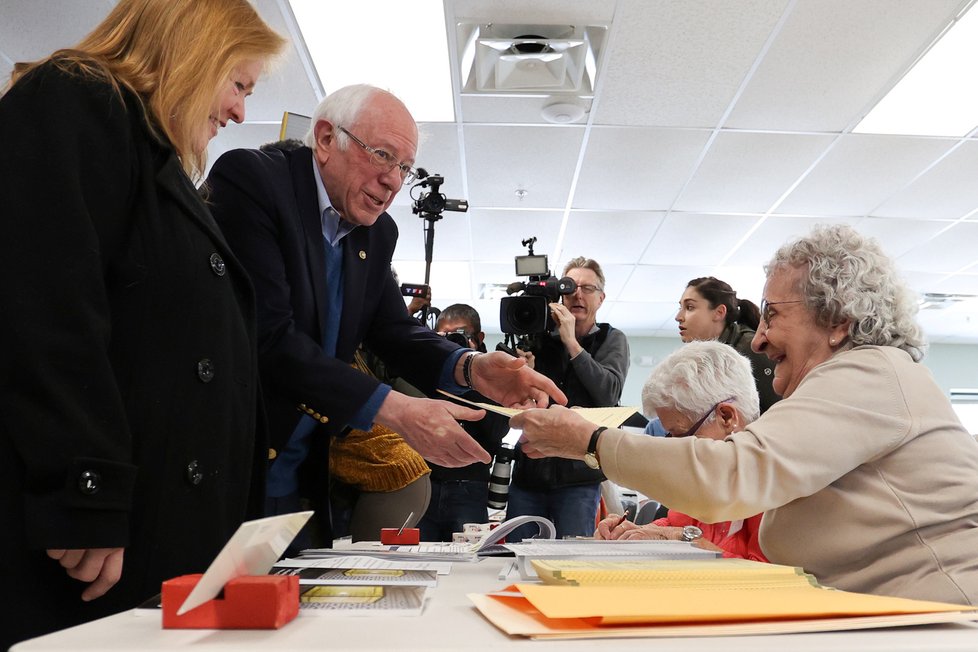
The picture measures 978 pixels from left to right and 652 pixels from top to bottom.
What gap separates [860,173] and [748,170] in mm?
650

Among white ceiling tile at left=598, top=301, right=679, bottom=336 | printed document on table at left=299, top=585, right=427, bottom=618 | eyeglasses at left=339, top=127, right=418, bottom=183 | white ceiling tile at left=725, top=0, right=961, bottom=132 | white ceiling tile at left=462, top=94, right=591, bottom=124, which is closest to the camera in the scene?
printed document on table at left=299, top=585, right=427, bottom=618

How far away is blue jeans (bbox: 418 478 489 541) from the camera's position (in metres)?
2.36

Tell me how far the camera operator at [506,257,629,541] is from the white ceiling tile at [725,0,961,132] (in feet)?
4.43

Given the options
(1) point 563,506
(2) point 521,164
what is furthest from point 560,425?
(2) point 521,164

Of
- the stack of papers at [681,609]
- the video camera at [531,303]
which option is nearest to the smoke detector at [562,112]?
the video camera at [531,303]

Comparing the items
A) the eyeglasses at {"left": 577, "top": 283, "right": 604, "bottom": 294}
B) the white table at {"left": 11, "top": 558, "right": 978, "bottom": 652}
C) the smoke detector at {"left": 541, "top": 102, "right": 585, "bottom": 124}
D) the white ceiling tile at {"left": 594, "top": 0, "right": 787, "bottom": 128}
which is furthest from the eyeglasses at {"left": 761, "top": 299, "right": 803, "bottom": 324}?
the smoke detector at {"left": 541, "top": 102, "right": 585, "bottom": 124}

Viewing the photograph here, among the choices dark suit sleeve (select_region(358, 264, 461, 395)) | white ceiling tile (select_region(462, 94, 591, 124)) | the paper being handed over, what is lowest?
the paper being handed over

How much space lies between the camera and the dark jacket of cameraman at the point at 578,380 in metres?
2.30

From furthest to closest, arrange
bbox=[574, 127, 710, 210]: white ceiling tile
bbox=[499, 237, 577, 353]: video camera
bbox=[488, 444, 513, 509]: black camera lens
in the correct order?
bbox=[574, 127, 710, 210]: white ceiling tile, bbox=[499, 237, 577, 353]: video camera, bbox=[488, 444, 513, 509]: black camera lens

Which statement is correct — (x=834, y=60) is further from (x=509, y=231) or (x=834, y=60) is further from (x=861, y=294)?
(x=509, y=231)

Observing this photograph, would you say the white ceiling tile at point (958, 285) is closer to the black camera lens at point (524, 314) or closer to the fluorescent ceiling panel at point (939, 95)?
the fluorescent ceiling panel at point (939, 95)

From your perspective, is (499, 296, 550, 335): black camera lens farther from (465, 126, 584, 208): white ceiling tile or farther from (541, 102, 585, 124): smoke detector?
(465, 126, 584, 208): white ceiling tile

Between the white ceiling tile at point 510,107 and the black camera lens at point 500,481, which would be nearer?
the black camera lens at point 500,481

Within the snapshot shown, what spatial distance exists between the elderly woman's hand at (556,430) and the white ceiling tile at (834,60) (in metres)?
2.42
